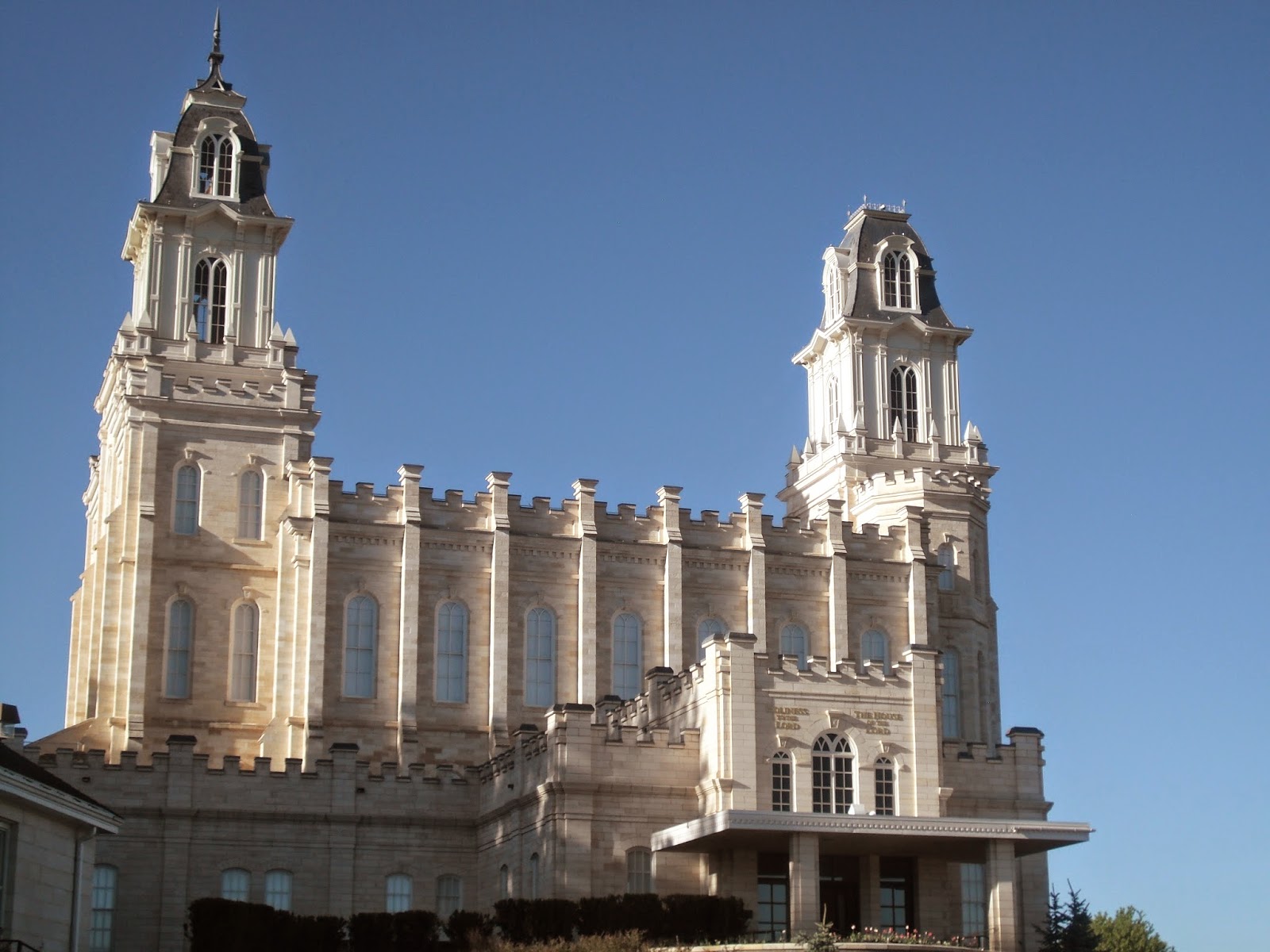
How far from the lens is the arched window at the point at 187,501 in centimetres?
6203

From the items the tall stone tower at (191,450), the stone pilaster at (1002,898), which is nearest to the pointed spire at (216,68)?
the tall stone tower at (191,450)

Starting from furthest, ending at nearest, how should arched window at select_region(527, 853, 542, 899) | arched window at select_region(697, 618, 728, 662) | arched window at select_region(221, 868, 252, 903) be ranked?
arched window at select_region(697, 618, 728, 662), arched window at select_region(221, 868, 252, 903), arched window at select_region(527, 853, 542, 899)

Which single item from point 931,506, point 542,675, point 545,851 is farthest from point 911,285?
point 545,851

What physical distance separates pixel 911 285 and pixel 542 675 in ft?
71.9

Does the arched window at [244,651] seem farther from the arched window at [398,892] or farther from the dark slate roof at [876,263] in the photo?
the dark slate roof at [876,263]

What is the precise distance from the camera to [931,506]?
69000mm

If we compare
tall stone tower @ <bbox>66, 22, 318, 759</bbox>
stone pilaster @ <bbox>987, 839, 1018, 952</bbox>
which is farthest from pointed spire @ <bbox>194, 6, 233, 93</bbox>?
stone pilaster @ <bbox>987, 839, 1018, 952</bbox>

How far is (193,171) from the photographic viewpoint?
2655 inches

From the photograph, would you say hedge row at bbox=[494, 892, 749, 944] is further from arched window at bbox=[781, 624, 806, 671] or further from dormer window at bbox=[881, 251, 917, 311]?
dormer window at bbox=[881, 251, 917, 311]

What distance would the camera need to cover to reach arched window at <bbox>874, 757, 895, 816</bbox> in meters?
47.4

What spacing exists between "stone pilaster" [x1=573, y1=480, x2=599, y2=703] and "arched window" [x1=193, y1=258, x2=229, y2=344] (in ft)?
42.3

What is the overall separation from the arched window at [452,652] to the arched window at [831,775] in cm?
1705

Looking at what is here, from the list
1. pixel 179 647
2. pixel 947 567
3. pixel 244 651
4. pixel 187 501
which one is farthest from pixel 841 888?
pixel 187 501

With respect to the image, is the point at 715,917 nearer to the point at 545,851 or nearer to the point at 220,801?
the point at 545,851
